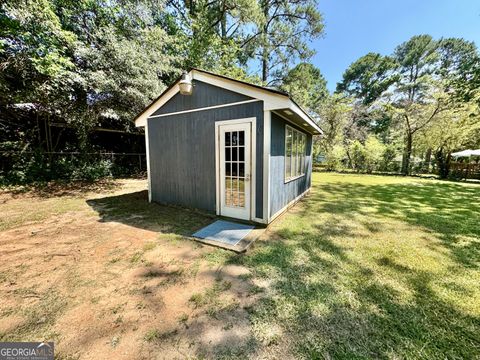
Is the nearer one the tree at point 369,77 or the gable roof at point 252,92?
the gable roof at point 252,92

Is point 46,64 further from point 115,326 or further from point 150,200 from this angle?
point 115,326

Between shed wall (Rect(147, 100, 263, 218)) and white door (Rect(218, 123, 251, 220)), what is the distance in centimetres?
21

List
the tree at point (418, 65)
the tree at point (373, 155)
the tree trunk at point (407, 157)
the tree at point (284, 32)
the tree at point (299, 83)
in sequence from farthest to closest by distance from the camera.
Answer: the tree at point (299, 83), the tree at point (373, 155), the tree at point (418, 65), the tree trunk at point (407, 157), the tree at point (284, 32)

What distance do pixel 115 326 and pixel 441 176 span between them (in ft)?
62.7

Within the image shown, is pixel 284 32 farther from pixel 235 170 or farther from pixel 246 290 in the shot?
pixel 246 290

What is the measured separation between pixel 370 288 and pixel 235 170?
9.66 feet

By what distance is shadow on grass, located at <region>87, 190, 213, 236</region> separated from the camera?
4.08 meters

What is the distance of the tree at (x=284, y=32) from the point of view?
13.7 m

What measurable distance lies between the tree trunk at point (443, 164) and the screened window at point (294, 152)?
525 inches

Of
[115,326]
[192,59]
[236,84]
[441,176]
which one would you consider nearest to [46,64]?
[236,84]

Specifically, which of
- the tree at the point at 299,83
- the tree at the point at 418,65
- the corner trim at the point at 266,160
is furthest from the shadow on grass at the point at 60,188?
the tree at the point at 418,65

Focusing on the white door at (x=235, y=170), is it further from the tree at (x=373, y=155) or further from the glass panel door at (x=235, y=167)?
the tree at (x=373, y=155)

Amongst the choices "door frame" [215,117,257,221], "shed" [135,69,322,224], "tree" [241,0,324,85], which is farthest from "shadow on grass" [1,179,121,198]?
"tree" [241,0,324,85]

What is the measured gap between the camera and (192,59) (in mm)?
10914
